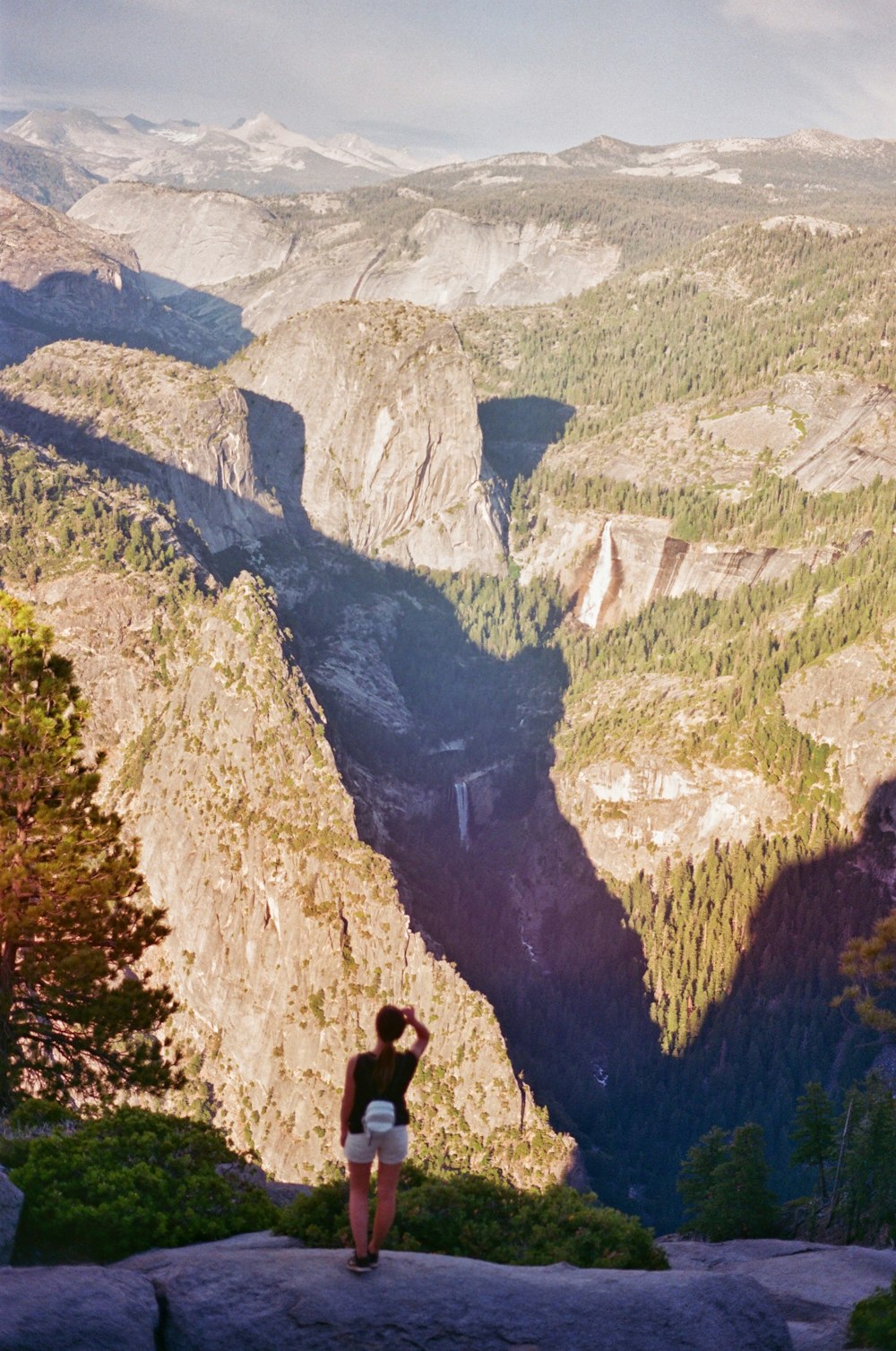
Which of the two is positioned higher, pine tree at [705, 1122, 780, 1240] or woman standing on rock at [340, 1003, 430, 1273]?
woman standing on rock at [340, 1003, 430, 1273]

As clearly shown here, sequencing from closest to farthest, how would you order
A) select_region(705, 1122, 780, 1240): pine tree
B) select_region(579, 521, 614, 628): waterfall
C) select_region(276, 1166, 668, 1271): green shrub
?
1. select_region(276, 1166, 668, 1271): green shrub
2. select_region(705, 1122, 780, 1240): pine tree
3. select_region(579, 521, 614, 628): waterfall

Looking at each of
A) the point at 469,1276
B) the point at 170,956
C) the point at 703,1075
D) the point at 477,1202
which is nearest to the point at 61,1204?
the point at 469,1276

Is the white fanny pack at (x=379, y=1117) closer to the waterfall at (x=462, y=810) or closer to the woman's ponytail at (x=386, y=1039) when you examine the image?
the woman's ponytail at (x=386, y=1039)

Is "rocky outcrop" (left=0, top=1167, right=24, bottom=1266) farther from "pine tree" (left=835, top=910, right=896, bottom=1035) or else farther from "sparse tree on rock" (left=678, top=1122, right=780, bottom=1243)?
"sparse tree on rock" (left=678, top=1122, right=780, bottom=1243)

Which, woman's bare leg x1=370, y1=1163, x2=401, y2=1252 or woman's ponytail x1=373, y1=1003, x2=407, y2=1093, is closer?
woman's ponytail x1=373, y1=1003, x2=407, y2=1093

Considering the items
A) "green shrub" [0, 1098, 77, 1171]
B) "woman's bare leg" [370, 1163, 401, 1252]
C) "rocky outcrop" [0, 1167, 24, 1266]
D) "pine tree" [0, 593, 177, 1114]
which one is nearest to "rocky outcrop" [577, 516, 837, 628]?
"pine tree" [0, 593, 177, 1114]

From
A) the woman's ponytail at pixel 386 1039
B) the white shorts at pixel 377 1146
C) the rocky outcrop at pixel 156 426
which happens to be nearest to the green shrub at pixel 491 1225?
the white shorts at pixel 377 1146

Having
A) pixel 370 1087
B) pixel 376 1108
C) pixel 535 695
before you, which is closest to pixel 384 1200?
pixel 376 1108

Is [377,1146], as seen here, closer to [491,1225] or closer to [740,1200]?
[491,1225]

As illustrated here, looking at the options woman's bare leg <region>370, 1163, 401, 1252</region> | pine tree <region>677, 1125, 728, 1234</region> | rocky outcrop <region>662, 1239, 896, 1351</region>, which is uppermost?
woman's bare leg <region>370, 1163, 401, 1252</region>
